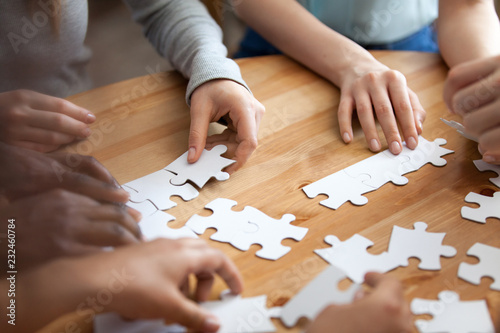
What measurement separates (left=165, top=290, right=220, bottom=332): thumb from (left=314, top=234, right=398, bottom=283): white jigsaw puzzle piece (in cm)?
19

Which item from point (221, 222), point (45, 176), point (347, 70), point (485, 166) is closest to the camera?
point (45, 176)

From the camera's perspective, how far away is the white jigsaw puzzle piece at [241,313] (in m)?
0.57

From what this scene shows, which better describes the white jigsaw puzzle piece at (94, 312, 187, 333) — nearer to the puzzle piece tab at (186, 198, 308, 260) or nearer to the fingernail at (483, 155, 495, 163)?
the puzzle piece tab at (186, 198, 308, 260)

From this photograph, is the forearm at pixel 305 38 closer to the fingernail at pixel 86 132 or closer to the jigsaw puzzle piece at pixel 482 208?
the jigsaw puzzle piece at pixel 482 208

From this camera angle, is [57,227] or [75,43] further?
[75,43]

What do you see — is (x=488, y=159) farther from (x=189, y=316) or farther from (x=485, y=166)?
(x=189, y=316)

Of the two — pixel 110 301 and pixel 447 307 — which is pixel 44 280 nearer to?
pixel 110 301

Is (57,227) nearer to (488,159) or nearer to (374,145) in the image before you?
(374,145)

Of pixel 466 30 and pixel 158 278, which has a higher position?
pixel 466 30

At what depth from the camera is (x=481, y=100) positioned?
2.59 feet

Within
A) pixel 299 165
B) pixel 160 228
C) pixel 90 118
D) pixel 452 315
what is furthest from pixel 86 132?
pixel 452 315

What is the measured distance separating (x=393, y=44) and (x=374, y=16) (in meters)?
0.09

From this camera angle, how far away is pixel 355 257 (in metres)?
0.66

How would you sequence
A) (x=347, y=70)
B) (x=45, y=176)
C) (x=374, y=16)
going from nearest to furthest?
(x=45, y=176), (x=347, y=70), (x=374, y=16)
